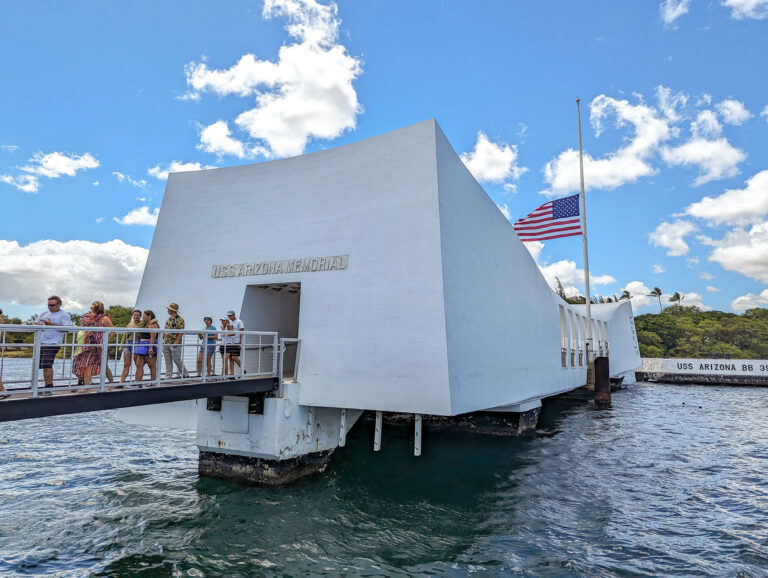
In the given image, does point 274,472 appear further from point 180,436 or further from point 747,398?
point 747,398

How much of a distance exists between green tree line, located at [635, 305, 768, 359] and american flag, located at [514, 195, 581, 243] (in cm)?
5001

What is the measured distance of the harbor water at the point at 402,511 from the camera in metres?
6.89

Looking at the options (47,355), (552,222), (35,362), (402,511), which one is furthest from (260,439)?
(552,222)

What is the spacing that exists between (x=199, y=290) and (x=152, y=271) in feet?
6.42

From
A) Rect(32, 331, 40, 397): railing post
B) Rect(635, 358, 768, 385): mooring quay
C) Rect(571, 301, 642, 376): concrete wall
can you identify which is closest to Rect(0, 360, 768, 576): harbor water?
Rect(32, 331, 40, 397): railing post

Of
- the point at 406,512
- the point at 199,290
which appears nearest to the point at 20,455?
the point at 199,290

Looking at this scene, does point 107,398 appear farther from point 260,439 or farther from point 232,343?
point 260,439

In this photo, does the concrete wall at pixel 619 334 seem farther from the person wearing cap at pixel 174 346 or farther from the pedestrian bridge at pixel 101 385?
the person wearing cap at pixel 174 346

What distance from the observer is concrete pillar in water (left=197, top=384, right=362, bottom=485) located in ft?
32.8

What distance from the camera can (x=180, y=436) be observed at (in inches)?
634

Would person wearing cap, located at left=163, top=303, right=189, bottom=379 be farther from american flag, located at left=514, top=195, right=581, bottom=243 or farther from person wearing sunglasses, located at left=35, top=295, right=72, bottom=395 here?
american flag, located at left=514, top=195, right=581, bottom=243

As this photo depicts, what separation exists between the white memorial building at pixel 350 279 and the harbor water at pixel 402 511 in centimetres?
156

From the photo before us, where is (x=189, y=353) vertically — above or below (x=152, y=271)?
below

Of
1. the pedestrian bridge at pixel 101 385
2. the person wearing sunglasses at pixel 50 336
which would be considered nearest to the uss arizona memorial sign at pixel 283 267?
the pedestrian bridge at pixel 101 385
